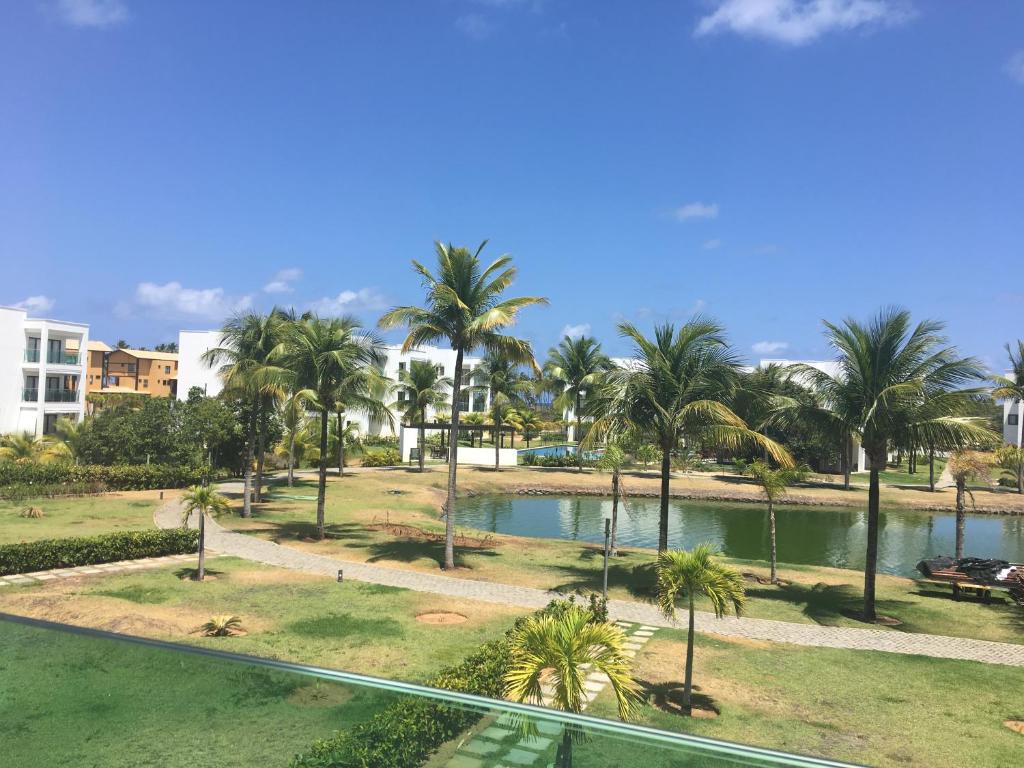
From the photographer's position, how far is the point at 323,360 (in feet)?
80.1

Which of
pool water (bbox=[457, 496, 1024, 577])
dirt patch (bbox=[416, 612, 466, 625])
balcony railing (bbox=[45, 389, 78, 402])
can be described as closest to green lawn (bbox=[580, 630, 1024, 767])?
dirt patch (bbox=[416, 612, 466, 625])

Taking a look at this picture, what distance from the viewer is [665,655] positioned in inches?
545

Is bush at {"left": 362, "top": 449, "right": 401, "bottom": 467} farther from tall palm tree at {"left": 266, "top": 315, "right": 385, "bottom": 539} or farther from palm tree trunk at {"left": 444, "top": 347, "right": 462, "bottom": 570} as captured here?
palm tree trunk at {"left": 444, "top": 347, "right": 462, "bottom": 570}

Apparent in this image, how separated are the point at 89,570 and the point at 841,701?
18177 millimetres

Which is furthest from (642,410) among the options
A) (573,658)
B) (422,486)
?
(422,486)

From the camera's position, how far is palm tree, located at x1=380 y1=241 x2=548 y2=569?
2041 centimetres

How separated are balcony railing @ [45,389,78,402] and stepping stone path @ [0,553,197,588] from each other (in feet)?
134

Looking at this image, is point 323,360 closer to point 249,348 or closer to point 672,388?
point 249,348

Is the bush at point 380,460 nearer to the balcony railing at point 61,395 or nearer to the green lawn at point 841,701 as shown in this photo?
the balcony railing at point 61,395

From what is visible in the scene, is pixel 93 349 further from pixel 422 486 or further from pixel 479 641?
pixel 479 641

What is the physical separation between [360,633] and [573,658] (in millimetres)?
7756

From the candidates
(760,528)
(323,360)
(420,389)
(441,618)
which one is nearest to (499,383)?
(420,389)

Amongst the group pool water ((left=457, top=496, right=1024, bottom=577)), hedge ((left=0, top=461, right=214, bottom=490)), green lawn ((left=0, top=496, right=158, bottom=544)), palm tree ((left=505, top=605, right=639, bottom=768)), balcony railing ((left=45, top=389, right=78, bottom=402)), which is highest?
balcony railing ((left=45, top=389, right=78, bottom=402))

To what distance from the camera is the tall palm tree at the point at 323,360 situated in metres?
24.4
